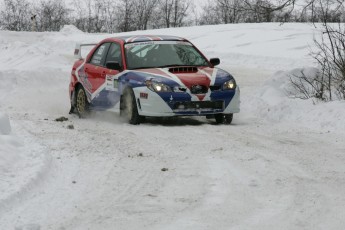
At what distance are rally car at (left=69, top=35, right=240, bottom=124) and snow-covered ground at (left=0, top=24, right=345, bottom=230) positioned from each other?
0.97 feet

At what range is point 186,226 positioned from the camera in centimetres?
458

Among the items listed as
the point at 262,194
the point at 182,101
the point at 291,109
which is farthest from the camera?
the point at 291,109

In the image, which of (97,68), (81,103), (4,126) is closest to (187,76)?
(97,68)

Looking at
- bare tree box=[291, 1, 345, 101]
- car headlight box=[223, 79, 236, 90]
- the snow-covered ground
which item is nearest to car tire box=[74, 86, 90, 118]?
the snow-covered ground

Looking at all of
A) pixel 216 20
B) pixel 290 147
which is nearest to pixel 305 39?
pixel 290 147

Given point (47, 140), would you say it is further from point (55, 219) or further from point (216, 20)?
point (216, 20)

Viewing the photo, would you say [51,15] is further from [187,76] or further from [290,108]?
[187,76]

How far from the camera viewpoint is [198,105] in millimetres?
9891

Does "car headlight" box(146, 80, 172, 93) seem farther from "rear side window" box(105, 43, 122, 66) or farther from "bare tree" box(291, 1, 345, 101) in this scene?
"bare tree" box(291, 1, 345, 101)

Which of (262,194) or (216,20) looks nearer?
(262,194)

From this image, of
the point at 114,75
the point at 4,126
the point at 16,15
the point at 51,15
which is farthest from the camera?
the point at 51,15

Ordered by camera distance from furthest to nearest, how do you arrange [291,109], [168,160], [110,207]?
1. [291,109]
2. [168,160]
3. [110,207]

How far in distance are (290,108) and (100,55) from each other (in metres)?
3.45

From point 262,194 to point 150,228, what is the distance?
1.30 m
